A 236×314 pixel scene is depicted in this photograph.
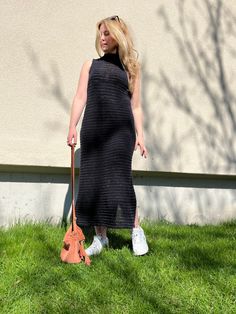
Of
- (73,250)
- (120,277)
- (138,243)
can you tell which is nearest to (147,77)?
(138,243)

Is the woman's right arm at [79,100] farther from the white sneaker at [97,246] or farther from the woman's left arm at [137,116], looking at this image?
the white sneaker at [97,246]

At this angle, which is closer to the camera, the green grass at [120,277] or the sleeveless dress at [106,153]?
the green grass at [120,277]

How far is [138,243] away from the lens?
3201 millimetres

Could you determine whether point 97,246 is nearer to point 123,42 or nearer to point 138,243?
point 138,243

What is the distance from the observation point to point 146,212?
432 centimetres

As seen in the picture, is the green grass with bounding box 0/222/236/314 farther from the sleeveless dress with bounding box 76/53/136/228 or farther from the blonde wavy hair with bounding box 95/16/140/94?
the blonde wavy hair with bounding box 95/16/140/94

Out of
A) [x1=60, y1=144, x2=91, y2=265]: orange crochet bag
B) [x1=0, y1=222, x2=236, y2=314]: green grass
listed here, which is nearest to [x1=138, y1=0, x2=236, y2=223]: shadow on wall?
[x1=0, y1=222, x2=236, y2=314]: green grass

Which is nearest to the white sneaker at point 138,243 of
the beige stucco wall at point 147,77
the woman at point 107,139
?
the woman at point 107,139

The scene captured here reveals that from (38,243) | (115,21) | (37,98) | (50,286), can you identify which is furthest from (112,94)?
(50,286)

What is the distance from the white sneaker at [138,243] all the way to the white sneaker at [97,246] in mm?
241

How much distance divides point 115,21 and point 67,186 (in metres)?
1.52

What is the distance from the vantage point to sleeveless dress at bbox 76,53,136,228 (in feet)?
10.5

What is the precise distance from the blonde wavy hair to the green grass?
1.25 m

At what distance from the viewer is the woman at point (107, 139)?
3203 millimetres
